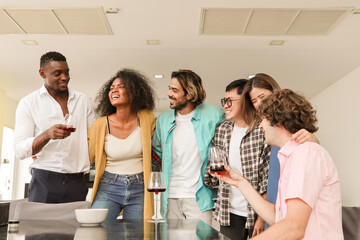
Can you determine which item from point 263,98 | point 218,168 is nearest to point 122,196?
point 218,168

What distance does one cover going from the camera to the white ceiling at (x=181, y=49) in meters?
4.29

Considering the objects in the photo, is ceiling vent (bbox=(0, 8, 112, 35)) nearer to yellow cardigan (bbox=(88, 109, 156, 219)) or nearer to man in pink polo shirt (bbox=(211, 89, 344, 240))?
yellow cardigan (bbox=(88, 109, 156, 219))

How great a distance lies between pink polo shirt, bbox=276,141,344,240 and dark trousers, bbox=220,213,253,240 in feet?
3.66

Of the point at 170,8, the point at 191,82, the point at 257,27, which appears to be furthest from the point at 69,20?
the point at 191,82

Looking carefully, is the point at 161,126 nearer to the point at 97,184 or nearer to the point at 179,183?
the point at 179,183

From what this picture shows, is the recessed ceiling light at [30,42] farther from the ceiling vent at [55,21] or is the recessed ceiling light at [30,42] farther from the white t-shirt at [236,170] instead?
the white t-shirt at [236,170]

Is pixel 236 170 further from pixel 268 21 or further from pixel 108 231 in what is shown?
pixel 268 21

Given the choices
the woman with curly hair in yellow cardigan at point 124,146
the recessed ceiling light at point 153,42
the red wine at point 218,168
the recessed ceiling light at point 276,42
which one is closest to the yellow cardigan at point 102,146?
the woman with curly hair in yellow cardigan at point 124,146

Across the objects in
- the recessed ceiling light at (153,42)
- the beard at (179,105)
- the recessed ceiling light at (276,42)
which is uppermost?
the recessed ceiling light at (153,42)

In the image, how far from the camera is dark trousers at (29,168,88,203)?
93.4 inches

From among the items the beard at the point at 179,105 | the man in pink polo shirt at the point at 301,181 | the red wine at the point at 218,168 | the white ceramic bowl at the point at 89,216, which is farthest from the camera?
the beard at the point at 179,105

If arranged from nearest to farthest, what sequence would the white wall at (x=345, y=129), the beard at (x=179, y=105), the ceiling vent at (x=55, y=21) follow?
the beard at (x=179, y=105) < the ceiling vent at (x=55, y=21) < the white wall at (x=345, y=129)

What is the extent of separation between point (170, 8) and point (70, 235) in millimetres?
3550

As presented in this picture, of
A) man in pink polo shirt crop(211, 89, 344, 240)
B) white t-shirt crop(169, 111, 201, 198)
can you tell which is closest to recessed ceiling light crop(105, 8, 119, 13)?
white t-shirt crop(169, 111, 201, 198)
